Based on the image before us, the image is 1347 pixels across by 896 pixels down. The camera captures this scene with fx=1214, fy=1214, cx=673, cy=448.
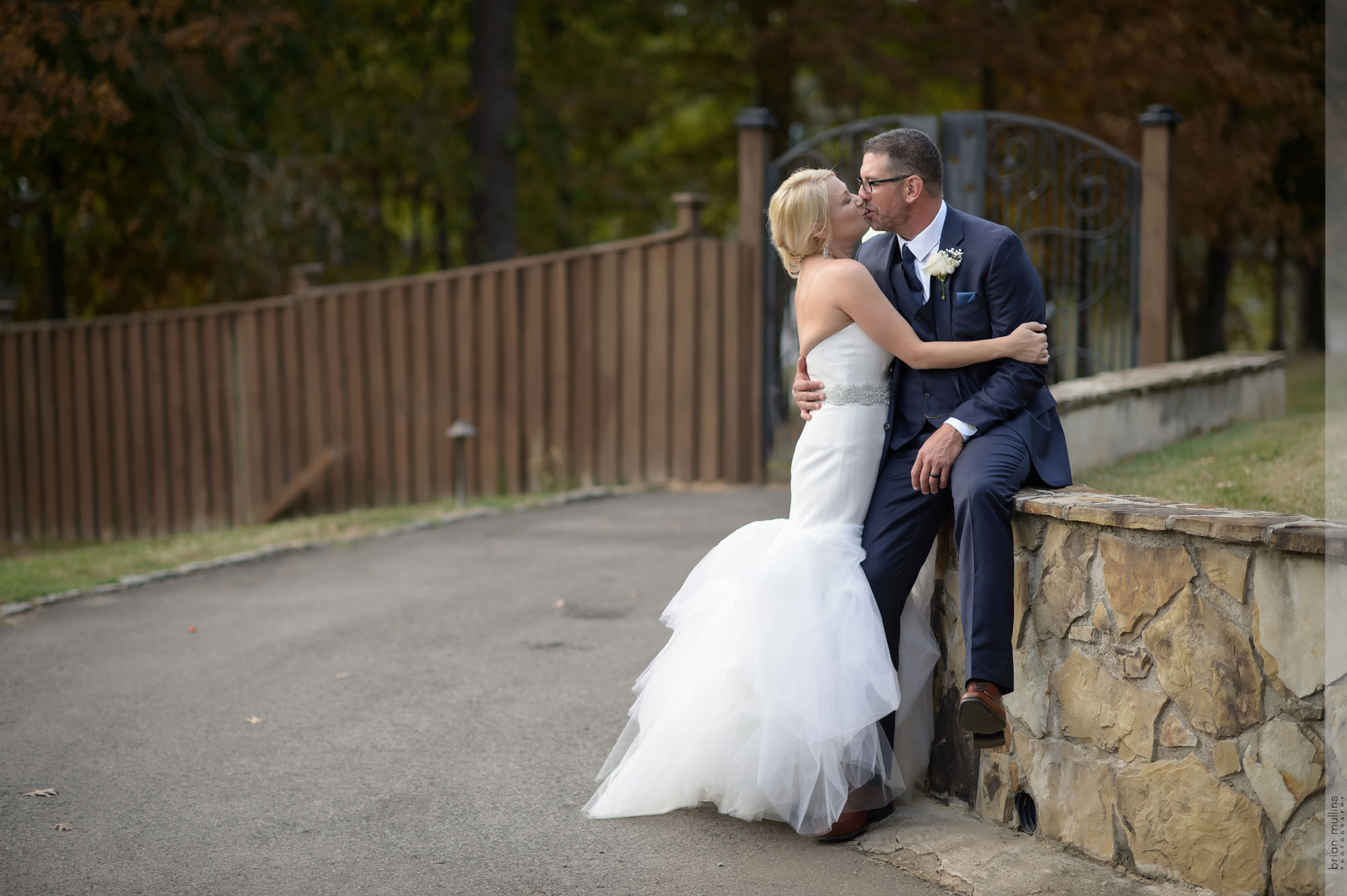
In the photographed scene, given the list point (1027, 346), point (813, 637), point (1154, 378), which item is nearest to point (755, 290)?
point (1154, 378)

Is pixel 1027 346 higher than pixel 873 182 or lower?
lower

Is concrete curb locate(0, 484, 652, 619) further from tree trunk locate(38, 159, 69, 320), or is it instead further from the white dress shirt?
tree trunk locate(38, 159, 69, 320)

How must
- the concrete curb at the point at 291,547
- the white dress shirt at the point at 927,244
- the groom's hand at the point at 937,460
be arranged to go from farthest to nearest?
the concrete curb at the point at 291,547, the white dress shirt at the point at 927,244, the groom's hand at the point at 937,460

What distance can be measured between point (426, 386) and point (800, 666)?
7.80 meters

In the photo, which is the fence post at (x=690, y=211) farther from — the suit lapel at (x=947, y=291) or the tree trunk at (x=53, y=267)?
the tree trunk at (x=53, y=267)

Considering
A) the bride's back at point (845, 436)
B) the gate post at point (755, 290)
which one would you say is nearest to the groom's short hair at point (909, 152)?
the bride's back at point (845, 436)

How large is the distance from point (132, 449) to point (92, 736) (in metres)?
8.09

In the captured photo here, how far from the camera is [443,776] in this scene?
438cm

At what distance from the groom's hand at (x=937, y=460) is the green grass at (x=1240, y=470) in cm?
142

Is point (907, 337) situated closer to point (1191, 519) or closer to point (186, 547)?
point (1191, 519)

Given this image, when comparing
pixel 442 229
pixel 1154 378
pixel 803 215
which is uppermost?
pixel 442 229

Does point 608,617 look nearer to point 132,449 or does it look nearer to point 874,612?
point 874,612

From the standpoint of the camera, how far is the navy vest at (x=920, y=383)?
12.9 feet

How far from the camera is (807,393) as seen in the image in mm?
4125
